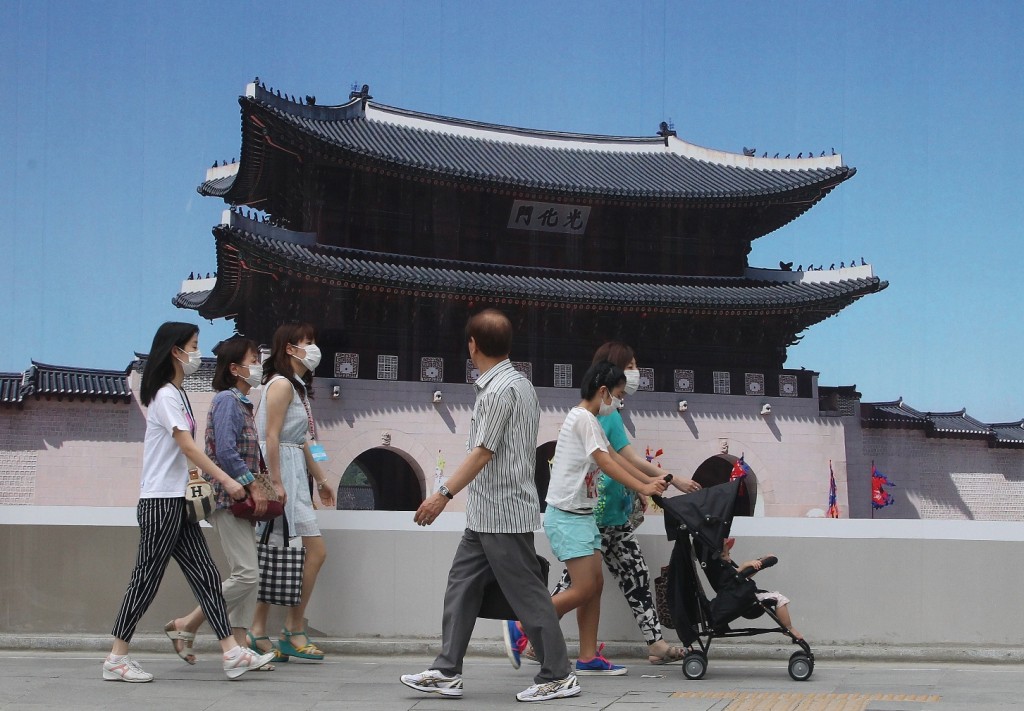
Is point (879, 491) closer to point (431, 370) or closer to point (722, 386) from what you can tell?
point (722, 386)

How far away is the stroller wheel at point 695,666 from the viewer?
527 cm

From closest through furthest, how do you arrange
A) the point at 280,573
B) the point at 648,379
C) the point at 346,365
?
the point at 280,573 → the point at 346,365 → the point at 648,379

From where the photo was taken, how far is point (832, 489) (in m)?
22.7

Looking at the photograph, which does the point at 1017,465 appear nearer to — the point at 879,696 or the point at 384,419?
the point at 384,419

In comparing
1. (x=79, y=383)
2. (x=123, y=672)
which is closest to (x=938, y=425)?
(x=79, y=383)

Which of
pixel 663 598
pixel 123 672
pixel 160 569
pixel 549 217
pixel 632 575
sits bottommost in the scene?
pixel 123 672

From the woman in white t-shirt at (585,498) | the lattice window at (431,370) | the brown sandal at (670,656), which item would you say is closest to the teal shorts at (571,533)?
the woman in white t-shirt at (585,498)

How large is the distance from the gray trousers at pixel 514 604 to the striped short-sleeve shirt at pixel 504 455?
8 cm

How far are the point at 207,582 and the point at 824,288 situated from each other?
1990 centimetres

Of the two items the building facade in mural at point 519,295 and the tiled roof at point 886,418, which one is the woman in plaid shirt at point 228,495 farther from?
the tiled roof at point 886,418

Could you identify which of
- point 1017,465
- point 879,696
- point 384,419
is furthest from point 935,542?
point 1017,465

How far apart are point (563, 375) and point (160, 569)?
17333 millimetres

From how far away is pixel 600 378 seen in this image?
5.40m

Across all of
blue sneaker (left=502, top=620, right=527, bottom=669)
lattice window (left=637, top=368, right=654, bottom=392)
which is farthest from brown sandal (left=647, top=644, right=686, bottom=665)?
lattice window (left=637, top=368, right=654, bottom=392)
